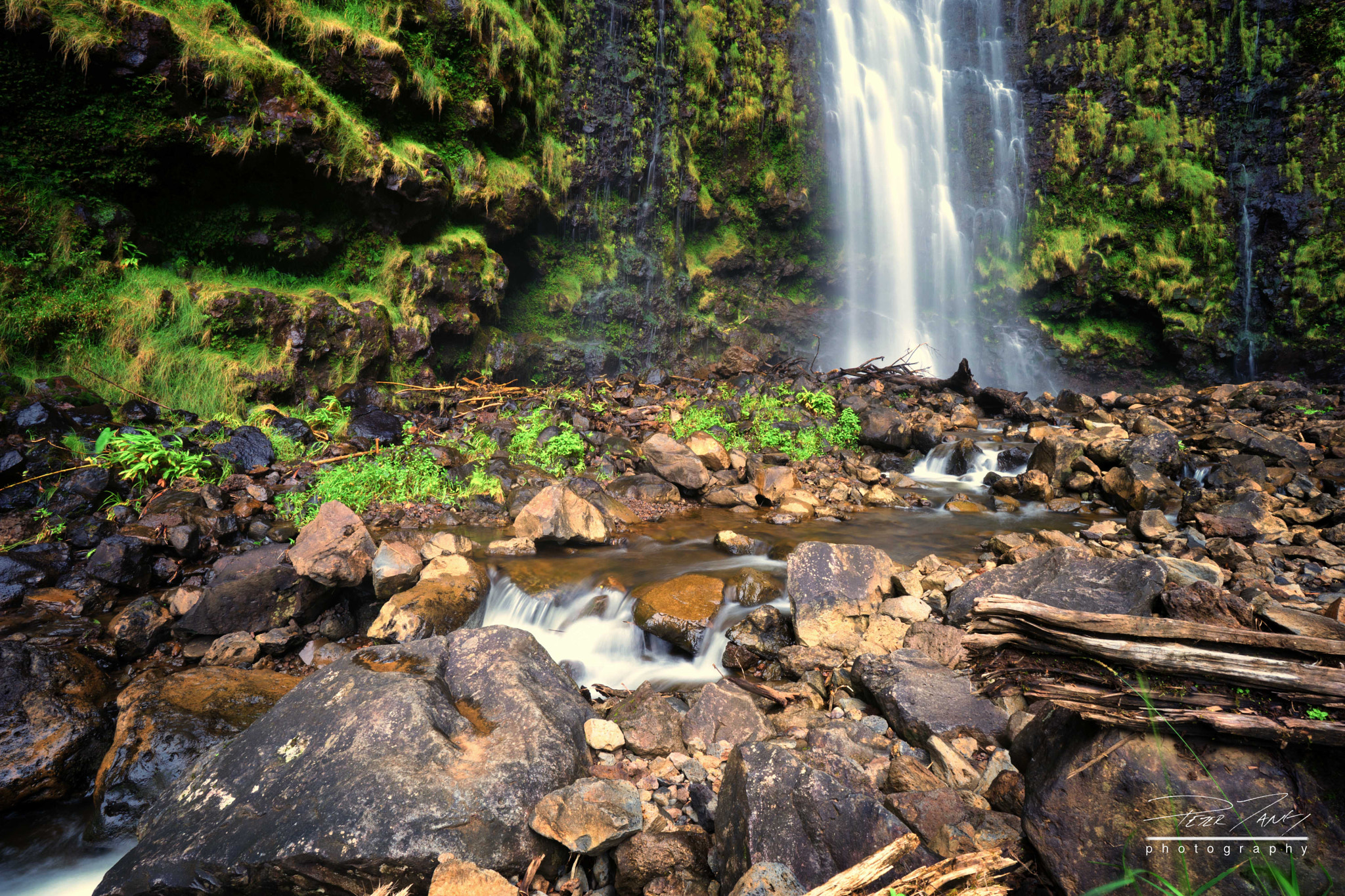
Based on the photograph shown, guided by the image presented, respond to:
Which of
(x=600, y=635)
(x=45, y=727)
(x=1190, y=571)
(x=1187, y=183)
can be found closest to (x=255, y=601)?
(x=45, y=727)

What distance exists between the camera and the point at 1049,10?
15633 millimetres

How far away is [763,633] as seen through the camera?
4.36 metres

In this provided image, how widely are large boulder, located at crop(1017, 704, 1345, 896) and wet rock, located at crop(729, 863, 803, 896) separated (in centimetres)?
77

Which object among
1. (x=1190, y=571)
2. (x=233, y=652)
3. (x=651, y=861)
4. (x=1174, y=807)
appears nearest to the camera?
(x=1174, y=807)

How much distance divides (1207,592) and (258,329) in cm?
1036

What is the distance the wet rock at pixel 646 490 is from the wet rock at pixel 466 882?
5.79m

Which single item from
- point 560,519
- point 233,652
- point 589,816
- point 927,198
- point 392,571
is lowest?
point 560,519

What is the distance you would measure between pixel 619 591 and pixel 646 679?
114 cm

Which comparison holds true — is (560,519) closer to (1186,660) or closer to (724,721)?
(724,721)

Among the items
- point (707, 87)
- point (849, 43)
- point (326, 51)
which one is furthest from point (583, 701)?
point (849, 43)

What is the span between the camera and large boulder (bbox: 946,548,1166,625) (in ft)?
10.4

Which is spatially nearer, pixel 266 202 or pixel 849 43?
pixel 266 202

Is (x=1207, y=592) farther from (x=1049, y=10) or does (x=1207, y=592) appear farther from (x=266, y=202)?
(x=1049, y=10)

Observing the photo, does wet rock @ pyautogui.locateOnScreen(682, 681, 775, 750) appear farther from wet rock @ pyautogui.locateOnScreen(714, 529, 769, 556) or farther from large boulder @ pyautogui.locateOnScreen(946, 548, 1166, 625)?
wet rock @ pyautogui.locateOnScreen(714, 529, 769, 556)
